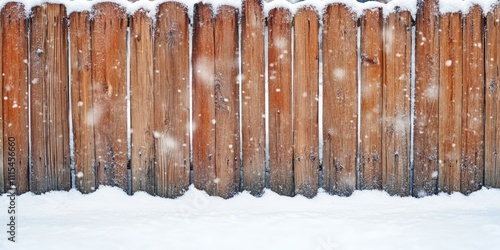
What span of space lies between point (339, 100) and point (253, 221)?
1062 millimetres

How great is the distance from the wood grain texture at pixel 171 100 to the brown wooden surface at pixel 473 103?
201cm

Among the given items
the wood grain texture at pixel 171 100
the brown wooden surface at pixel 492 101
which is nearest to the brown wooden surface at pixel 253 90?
the wood grain texture at pixel 171 100

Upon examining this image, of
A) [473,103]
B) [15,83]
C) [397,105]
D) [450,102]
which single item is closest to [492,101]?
[473,103]

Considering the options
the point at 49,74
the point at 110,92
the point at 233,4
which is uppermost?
the point at 233,4

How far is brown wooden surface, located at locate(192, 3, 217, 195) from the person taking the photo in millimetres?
3518

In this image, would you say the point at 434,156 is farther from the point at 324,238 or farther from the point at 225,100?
the point at 225,100

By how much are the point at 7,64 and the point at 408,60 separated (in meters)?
2.85

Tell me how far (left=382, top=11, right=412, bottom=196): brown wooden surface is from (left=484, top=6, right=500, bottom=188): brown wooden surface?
579 millimetres

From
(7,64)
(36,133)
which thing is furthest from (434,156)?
(7,64)

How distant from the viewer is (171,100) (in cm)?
354

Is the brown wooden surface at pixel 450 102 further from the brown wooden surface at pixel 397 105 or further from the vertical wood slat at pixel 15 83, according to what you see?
the vertical wood slat at pixel 15 83

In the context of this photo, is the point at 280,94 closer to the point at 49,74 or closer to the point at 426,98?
the point at 426,98

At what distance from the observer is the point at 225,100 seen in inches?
139

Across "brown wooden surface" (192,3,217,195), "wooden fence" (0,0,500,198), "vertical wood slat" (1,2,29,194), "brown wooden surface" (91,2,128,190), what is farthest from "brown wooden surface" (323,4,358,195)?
"vertical wood slat" (1,2,29,194)
